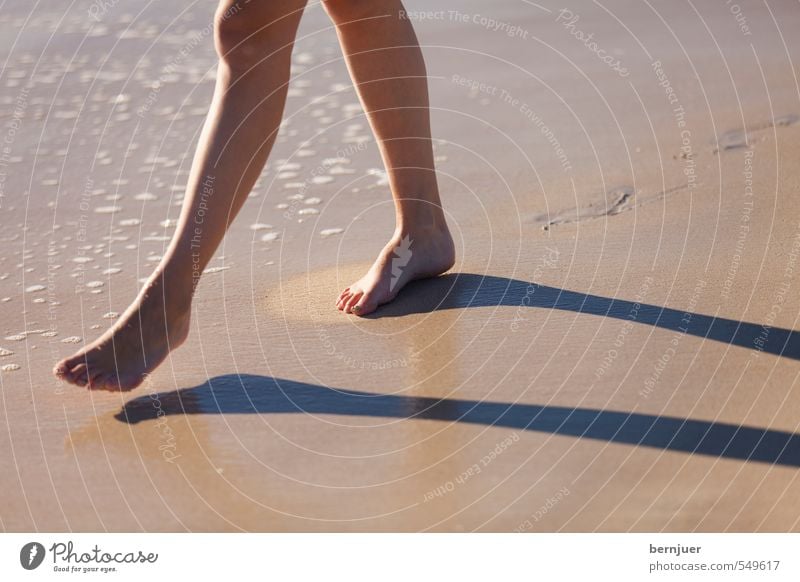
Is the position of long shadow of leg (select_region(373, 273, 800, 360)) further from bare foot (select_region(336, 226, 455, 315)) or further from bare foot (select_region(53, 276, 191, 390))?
bare foot (select_region(53, 276, 191, 390))

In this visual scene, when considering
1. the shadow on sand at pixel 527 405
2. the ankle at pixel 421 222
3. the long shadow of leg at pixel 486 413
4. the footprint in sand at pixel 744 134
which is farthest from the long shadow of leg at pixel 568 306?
the footprint in sand at pixel 744 134

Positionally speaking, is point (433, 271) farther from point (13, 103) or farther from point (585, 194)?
point (13, 103)

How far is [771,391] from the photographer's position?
209cm

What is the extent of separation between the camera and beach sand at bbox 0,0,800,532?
188 cm

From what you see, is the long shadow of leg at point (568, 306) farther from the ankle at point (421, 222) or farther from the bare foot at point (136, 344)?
the bare foot at point (136, 344)

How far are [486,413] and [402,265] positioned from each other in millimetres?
626

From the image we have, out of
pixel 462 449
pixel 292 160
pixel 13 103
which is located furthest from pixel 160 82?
pixel 462 449

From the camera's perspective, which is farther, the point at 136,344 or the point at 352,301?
the point at 352,301

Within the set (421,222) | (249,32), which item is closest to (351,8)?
(249,32)

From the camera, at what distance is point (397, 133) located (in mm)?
2629

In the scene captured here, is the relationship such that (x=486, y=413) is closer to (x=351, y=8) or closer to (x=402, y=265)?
(x=402, y=265)

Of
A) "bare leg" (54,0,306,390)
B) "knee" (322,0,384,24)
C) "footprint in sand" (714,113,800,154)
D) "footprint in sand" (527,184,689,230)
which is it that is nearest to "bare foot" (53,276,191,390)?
"bare leg" (54,0,306,390)

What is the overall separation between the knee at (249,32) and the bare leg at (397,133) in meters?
0.22
